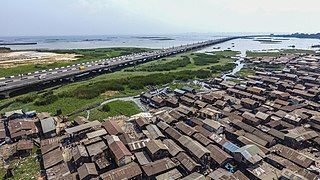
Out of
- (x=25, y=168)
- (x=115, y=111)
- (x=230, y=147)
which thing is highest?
(x=230, y=147)

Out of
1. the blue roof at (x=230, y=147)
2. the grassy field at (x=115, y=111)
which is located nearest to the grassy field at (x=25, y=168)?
A: the grassy field at (x=115, y=111)

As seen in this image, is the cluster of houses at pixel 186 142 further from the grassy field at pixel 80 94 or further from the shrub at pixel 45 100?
the shrub at pixel 45 100

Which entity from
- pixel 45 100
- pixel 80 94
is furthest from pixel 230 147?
pixel 45 100

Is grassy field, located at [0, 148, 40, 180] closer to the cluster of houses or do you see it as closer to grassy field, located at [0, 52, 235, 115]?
the cluster of houses

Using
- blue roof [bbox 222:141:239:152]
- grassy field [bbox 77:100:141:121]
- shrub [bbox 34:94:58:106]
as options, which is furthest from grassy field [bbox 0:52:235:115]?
blue roof [bbox 222:141:239:152]

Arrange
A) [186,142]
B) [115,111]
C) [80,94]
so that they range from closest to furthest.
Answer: [186,142] < [115,111] < [80,94]

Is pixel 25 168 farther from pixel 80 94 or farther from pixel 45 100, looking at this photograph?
pixel 80 94
